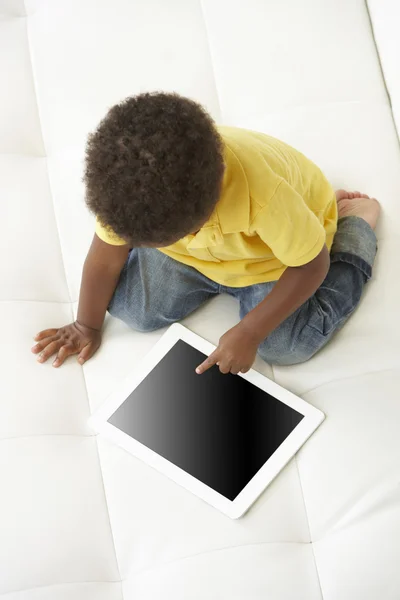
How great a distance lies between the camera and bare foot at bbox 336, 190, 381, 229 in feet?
3.34

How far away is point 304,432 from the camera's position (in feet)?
3.04

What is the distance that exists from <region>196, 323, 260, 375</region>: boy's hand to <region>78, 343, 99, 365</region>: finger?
7.0 inches

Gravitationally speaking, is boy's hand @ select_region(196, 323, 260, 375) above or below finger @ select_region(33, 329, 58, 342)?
below

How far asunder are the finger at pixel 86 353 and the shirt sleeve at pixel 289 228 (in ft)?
1.04

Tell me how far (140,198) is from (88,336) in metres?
0.40

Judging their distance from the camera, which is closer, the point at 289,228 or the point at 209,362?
the point at 289,228

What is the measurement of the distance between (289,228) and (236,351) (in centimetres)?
20

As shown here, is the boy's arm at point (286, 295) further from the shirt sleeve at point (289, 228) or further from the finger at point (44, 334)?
A: the finger at point (44, 334)

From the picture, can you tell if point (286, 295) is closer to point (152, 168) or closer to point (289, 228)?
point (289, 228)

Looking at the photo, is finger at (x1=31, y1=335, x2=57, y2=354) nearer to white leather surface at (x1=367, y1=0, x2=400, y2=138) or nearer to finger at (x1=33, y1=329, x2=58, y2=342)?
finger at (x1=33, y1=329, x2=58, y2=342)

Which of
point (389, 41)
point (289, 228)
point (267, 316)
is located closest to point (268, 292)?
point (267, 316)

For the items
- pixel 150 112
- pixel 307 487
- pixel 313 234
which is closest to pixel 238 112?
pixel 313 234

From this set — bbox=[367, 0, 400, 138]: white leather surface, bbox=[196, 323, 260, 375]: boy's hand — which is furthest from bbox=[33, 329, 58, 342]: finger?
bbox=[367, 0, 400, 138]: white leather surface

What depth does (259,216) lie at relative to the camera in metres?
0.78
